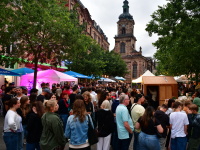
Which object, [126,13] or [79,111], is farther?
[126,13]

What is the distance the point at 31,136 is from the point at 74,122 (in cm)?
129

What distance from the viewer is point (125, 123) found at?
5.44 metres

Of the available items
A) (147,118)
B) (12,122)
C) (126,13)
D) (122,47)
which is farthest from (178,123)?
(126,13)

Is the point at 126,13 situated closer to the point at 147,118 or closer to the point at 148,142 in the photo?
the point at 147,118

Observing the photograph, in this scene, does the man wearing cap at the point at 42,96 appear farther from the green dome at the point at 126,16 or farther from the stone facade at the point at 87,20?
the green dome at the point at 126,16

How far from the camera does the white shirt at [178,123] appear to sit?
588cm

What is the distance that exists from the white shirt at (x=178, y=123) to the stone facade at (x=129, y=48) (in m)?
71.3

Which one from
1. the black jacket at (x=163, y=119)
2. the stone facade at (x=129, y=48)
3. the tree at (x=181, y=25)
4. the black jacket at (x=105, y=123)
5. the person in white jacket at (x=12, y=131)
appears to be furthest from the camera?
the stone facade at (x=129, y=48)

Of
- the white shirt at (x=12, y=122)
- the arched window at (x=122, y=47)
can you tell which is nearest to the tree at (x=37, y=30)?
the white shirt at (x=12, y=122)

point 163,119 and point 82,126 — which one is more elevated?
point 82,126

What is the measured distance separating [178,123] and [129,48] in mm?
73485

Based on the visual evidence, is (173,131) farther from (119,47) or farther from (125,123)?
(119,47)

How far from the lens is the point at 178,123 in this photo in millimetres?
5898

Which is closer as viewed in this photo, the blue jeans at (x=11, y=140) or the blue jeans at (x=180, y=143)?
the blue jeans at (x=11, y=140)
